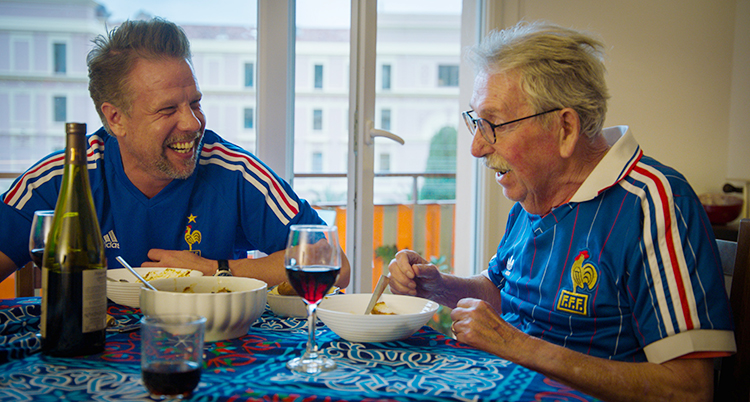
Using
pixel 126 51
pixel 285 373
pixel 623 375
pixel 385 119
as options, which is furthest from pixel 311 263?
pixel 385 119

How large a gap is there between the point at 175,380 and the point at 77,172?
420 millimetres

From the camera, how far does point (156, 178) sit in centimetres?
163

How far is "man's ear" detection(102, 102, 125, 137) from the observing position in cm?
162

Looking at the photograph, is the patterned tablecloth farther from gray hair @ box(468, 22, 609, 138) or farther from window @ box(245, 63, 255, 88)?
window @ box(245, 63, 255, 88)

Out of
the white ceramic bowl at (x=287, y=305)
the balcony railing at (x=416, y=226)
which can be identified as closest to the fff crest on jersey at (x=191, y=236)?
the white ceramic bowl at (x=287, y=305)

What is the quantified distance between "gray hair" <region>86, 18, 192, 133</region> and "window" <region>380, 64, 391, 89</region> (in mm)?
1175

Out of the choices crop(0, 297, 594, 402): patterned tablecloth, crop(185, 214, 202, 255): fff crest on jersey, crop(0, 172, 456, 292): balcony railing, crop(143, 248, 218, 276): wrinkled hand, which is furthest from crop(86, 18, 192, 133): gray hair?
crop(0, 172, 456, 292): balcony railing

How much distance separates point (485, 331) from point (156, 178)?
1.10 m

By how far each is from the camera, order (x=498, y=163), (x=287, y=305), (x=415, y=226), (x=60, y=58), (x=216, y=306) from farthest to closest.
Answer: (x=415, y=226), (x=60, y=58), (x=498, y=163), (x=287, y=305), (x=216, y=306)

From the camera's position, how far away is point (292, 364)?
78 cm

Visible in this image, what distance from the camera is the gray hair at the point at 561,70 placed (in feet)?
4.17

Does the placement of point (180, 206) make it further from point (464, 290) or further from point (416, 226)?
point (416, 226)

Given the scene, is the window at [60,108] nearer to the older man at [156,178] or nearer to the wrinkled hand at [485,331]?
the older man at [156,178]

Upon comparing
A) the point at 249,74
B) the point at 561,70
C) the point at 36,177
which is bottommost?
the point at 36,177
